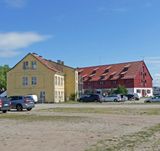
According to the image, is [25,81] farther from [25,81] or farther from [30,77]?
[30,77]

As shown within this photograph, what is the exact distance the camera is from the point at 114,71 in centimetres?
13350

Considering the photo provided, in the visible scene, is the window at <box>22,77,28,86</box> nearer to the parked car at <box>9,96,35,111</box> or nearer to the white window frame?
the white window frame

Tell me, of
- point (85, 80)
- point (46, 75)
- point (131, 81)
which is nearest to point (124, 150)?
point (46, 75)

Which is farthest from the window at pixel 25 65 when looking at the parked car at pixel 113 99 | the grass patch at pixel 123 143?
the grass patch at pixel 123 143

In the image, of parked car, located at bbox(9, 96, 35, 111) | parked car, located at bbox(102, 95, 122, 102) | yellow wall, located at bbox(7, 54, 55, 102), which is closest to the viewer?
parked car, located at bbox(9, 96, 35, 111)

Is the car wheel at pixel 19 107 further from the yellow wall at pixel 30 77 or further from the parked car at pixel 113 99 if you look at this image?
the parked car at pixel 113 99

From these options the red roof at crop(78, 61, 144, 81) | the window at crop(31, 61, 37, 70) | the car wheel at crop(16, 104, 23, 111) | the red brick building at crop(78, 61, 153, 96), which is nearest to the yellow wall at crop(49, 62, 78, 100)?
the window at crop(31, 61, 37, 70)

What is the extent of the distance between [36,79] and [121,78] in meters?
43.8

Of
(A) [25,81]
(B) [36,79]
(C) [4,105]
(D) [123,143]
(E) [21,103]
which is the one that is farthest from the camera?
(A) [25,81]

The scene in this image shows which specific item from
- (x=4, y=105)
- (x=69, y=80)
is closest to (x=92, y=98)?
(x=69, y=80)

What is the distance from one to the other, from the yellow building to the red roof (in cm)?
3810

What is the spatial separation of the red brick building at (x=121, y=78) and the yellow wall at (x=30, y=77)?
118 ft

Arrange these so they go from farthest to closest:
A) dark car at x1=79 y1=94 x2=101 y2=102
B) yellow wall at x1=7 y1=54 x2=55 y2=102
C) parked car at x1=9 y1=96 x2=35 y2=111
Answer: yellow wall at x1=7 y1=54 x2=55 y2=102, dark car at x1=79 y1=94 x2=101 y2=102, parked car at x1=9 y1=96 x2=35 y2=111

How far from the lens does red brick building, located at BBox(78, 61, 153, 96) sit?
412ft
